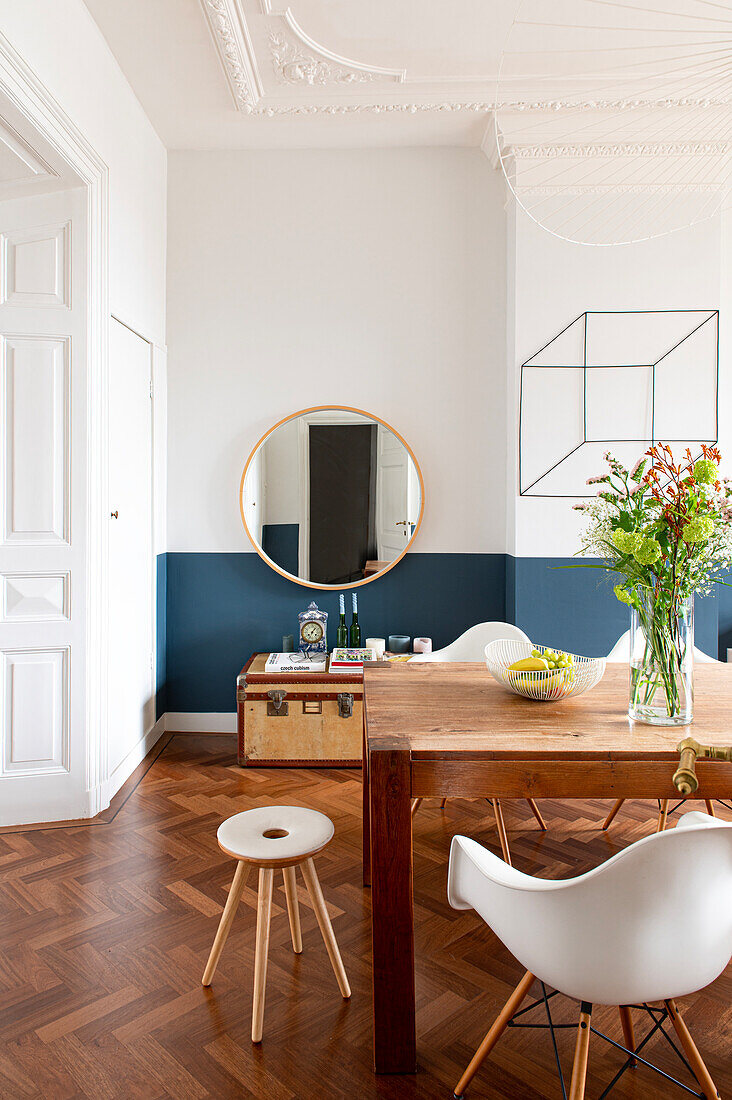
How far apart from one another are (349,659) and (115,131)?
2728 millimetres

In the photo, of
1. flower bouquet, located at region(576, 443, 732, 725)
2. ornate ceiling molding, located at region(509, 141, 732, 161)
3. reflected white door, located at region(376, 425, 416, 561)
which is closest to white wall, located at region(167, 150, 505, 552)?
reflected white door, located at region(376, 425, 416, 561)

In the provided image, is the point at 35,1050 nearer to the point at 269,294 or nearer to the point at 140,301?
the point at 140,301

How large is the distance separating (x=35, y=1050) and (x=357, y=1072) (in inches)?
30.5

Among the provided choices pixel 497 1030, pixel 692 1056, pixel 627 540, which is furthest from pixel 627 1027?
pixel 627 540

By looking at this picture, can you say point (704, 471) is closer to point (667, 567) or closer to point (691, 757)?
point (667, 567)

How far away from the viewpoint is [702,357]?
4.07 meters

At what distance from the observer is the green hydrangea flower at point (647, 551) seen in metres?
1.96

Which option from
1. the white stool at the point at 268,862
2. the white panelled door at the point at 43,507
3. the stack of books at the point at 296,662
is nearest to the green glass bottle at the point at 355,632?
the stack of books at the point at 296,662

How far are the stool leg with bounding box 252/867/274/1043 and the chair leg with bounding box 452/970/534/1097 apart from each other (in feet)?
1.59

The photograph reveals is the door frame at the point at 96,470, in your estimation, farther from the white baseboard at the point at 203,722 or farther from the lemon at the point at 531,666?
the lemon at the point at 531,666

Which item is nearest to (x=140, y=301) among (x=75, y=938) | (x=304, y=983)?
(x=75, y=938)

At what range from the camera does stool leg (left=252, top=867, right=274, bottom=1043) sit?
6.23 feet

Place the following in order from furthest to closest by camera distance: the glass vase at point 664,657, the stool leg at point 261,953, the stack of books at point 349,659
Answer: the stack of books at point 349,659 → the glass vase at point 664,657 → the stool leg at point 261,953

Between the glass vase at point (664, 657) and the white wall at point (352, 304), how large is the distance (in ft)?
7.86
